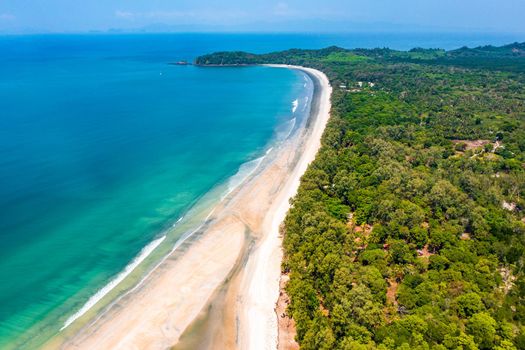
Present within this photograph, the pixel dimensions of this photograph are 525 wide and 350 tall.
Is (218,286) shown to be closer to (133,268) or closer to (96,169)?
(133,268)

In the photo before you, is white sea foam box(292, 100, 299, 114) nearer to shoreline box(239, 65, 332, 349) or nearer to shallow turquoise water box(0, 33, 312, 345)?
shallow turquoise water box(0, 33, 312, 345)

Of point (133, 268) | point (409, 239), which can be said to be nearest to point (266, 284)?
point (133, 268)

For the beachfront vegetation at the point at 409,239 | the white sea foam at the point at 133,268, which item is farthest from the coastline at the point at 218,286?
the beachfront vegetation at the point at 409,239

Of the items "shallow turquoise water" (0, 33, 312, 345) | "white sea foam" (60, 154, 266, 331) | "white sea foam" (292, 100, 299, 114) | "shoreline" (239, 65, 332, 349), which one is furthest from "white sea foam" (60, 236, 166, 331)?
"white sea foam" (292, 100, 299, 114)

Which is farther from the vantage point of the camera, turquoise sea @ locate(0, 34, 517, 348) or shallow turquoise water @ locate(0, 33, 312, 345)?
shallow turquoise water @ locate(0, 33, 312, 345)

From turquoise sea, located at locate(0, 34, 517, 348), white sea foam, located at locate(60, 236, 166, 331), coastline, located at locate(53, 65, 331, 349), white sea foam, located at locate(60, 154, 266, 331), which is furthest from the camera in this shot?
turquoise sea, located at locate(0, 34, 517, 348)
